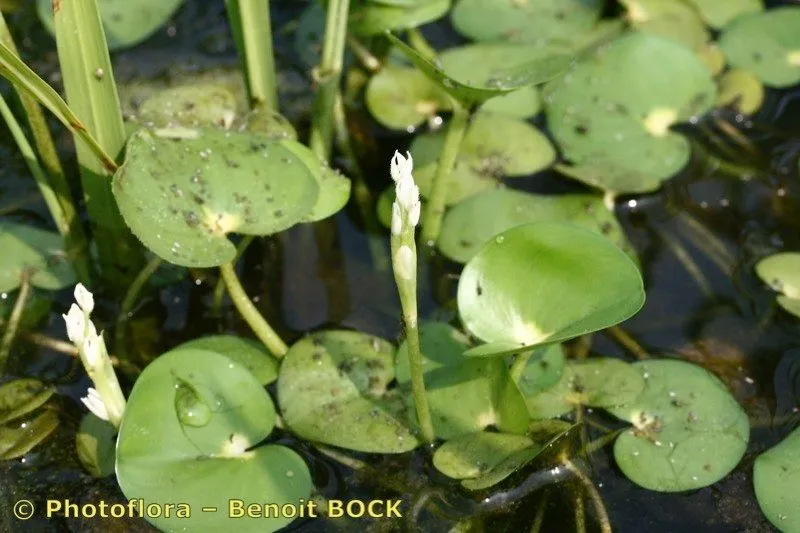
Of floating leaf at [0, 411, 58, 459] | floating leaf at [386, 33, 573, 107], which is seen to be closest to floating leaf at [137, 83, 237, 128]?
floating leaf at [386, 33, 573, 107]

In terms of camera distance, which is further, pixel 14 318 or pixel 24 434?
pixel 14 318

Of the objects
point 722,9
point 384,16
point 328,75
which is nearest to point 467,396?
point 328,75

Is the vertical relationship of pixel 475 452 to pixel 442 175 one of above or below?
below

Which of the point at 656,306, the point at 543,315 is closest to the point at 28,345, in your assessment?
the point at 543,315

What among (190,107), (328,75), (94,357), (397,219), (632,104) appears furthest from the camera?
(632,104)

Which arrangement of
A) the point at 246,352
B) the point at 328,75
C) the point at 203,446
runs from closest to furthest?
1. the point at 203,446
2. the point at 246,352
3. the point at 328,75

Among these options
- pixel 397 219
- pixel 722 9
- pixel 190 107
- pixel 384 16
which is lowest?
pixel 722 9

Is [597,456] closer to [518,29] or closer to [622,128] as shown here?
[622,128]

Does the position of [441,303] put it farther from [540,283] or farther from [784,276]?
[784,276]

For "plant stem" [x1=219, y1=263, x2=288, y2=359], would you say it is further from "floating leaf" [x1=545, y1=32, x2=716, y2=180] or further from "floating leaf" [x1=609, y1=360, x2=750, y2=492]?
"floating leaf" [x1=545, y1=32, x2=716, y2=180]
